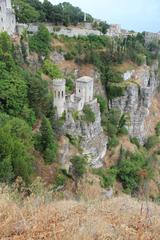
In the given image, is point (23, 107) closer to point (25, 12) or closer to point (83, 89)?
point (83, 89)

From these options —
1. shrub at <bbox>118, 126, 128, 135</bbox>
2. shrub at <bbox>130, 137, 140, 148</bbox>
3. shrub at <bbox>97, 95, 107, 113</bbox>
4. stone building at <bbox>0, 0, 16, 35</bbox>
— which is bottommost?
shrub at <bbox>130, 137, 140, 148</bbox>

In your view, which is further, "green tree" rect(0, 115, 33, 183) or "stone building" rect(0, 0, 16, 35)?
"stone building" rect(0, 0, 16, 35)

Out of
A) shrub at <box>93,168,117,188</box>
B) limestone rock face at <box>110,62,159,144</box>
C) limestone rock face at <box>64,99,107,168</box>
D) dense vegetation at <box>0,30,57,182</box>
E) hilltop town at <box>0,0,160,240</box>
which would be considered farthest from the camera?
limestone rock face at <box>110,62,159,144</box>

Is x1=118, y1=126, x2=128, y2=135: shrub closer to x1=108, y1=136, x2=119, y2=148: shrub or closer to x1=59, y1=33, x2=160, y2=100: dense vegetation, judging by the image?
x1=108, y1=136, x2=119, y2=148: shrub

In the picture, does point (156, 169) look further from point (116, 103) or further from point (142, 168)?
point (116, 103)

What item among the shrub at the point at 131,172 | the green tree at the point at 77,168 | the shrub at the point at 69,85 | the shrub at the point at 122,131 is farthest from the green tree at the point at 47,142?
the shrub at the point at 122,131

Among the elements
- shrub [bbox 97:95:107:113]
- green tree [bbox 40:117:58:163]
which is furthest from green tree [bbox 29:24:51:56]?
green tree [bbox 40:117:58:163]

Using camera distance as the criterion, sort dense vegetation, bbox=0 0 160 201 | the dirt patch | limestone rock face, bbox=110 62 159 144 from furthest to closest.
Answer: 1. the dirt patch
2. limestone rock face, bbox=110 62 159 144
3. dense vegetation, bbox=0 0 160 201

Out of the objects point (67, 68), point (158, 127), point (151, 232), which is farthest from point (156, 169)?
point (151, 232)
